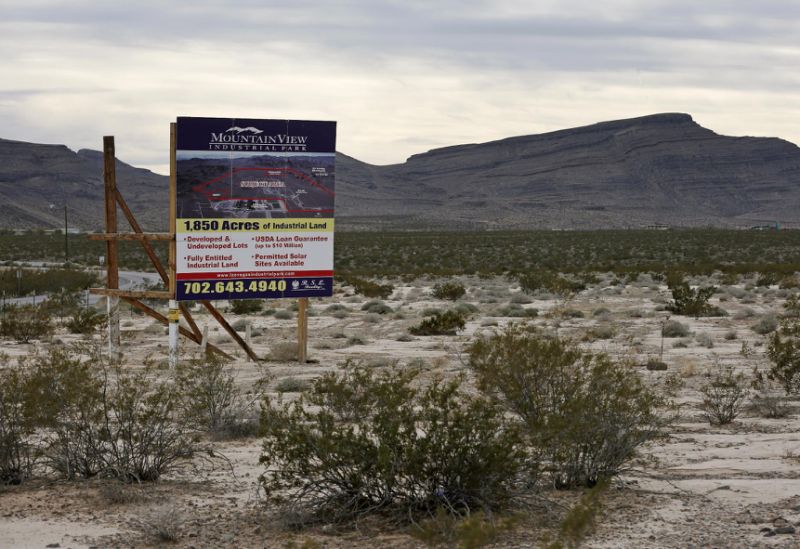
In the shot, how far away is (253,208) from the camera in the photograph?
1558cm

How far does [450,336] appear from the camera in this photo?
21234 mm

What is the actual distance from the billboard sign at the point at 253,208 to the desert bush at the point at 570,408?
6089mm

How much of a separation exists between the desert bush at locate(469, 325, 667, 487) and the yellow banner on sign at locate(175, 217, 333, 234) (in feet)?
20.1

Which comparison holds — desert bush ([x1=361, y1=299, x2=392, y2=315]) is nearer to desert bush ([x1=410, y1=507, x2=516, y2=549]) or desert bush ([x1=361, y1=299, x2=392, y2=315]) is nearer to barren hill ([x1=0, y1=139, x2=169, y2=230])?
desert bush ([x1=410, y1=507, x2=516, y2=549])

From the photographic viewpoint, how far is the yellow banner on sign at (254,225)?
A: 49.5 ft

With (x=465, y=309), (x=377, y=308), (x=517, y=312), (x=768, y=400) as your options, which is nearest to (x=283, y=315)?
(x=377, y=308)

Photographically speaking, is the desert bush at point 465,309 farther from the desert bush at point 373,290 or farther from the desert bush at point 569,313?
the desert bush at point 373,290

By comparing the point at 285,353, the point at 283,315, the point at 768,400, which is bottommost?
the point at 283,315

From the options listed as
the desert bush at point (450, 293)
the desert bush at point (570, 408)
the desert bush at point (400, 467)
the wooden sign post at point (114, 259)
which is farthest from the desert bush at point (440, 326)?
the desert bush at point (400, 467)

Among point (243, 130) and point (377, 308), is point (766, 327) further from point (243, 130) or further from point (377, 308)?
point (243, 130)

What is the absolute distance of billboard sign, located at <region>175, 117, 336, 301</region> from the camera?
49.5 feet

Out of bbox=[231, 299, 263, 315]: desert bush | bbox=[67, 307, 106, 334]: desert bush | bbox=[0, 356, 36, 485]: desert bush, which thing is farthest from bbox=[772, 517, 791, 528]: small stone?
bbox=[231, 299, 263, 315]: desert bush

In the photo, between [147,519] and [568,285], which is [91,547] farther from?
[568,285]

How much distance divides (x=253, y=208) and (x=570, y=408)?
824 cm
